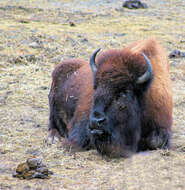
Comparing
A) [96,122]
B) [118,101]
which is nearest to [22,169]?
[96,122]

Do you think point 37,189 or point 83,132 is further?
point 83,132

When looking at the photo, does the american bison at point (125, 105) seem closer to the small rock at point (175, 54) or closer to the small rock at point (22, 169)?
the small rock at point (22, 169)

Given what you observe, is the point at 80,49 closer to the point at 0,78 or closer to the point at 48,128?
the point at 0,78

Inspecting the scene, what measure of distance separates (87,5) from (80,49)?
7.01 meters

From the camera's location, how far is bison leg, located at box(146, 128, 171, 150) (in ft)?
16.9

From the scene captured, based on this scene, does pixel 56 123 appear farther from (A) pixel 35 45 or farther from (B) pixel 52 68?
(A) pixel 35 45

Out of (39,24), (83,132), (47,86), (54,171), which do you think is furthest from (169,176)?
(39,24)

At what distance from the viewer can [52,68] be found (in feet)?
31.1

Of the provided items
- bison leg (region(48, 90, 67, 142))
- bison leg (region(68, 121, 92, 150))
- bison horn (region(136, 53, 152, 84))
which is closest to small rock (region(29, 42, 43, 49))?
bison leg (region(48, 90, 67, 142))

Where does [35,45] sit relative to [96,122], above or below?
below

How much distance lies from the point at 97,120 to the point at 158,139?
1038mm

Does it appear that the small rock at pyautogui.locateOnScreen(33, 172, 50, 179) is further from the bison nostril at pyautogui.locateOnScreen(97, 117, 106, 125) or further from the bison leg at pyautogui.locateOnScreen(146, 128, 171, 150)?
the bison leg at pyautogui.locateOnScreen(146, 128, 171, 150)

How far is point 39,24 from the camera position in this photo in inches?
516

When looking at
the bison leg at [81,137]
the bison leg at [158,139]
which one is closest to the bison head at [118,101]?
the bison leg at [158,139]
